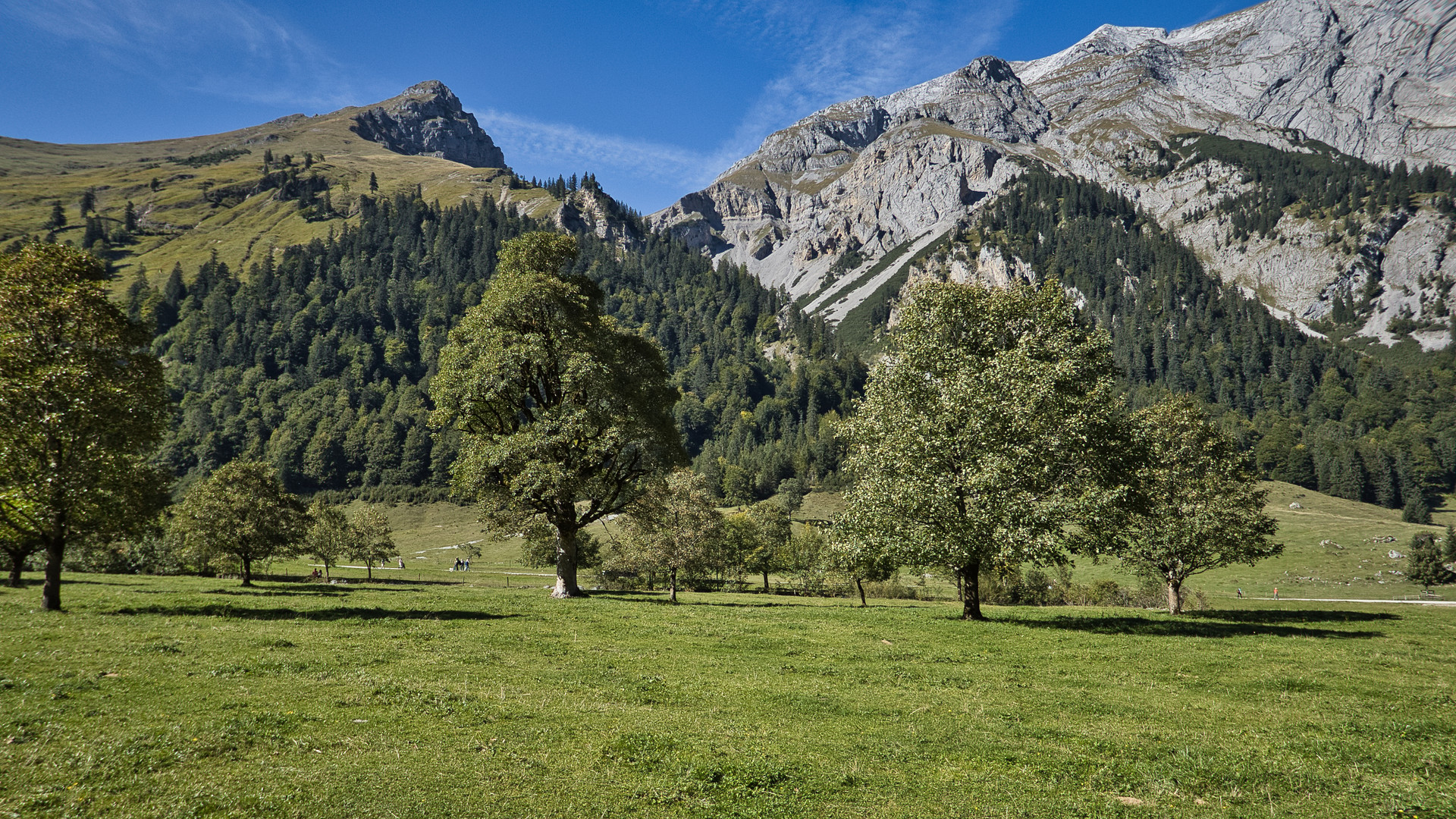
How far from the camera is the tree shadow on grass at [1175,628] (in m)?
26.3

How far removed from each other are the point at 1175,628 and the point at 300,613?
118 feet

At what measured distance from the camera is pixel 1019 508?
83.7 feet

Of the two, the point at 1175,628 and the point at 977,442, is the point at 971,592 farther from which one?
the point at 1175,628

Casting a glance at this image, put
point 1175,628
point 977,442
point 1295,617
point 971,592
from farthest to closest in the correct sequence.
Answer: point 1295,617 < point 971,592 < point 1175,628 < point 977,442

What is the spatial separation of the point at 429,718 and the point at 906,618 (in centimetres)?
2191

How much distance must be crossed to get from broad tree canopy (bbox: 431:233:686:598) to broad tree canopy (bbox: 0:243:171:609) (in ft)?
41.5

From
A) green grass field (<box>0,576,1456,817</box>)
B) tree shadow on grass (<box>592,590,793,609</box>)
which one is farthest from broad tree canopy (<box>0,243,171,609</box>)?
tree shadow on grass (<box>592,590,793,609</box>)

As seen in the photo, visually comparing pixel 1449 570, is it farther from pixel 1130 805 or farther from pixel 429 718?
pixel 429 718

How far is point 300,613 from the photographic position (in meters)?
24.9

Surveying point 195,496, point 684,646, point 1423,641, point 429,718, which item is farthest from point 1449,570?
point 195,496

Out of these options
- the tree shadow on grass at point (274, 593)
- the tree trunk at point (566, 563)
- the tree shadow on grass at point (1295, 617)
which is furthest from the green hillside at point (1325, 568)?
the tree shadow on grass at point (274, 593)

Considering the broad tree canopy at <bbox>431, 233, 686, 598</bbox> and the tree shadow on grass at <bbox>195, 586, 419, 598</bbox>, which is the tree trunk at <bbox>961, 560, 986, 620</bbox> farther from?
the tree shadow on grass at <bbox>195, 586, 419, 598</bbox>

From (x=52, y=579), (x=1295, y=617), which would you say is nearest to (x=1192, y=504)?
(x=1295, y=617)

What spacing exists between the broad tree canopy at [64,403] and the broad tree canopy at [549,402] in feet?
41.5
